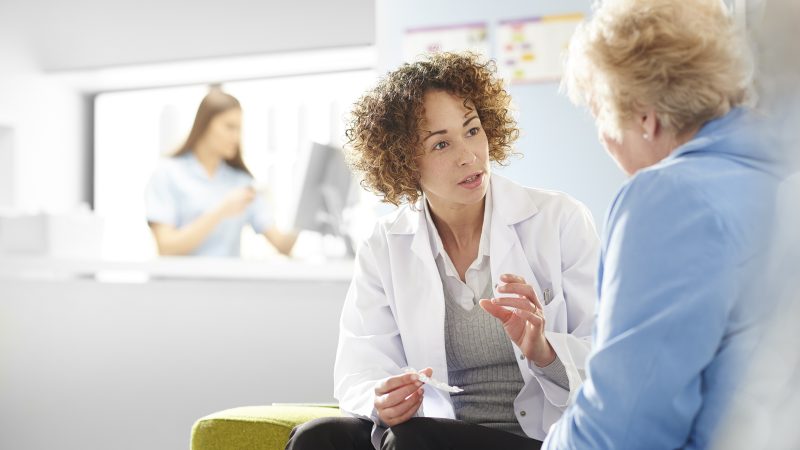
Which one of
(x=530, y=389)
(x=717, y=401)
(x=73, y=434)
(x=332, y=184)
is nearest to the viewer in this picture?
(x=717, y=401)

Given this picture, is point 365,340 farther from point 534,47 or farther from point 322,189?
point 322,189

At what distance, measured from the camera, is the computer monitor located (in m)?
3.30

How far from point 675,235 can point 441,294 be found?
96cm

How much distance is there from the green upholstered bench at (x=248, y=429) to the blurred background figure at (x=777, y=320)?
1356 mm

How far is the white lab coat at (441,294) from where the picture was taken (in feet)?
6.11

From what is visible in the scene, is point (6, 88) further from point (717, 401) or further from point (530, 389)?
point (717, 401)

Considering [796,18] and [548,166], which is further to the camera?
[548,166]

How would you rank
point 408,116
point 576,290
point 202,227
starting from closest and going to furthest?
point 576,290 → point 408,116 → point 202,227

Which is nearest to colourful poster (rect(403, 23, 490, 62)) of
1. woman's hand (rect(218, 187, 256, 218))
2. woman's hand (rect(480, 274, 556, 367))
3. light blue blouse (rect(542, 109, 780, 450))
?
woman's hand (rect(218, 187, 256, 218))

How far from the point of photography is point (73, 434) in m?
3.68

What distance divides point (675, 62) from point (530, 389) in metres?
0.89

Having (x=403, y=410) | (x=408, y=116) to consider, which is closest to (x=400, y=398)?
(x=403, y=410)

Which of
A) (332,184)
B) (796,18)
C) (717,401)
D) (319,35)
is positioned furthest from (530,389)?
(319,35)

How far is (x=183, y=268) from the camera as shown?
3611mm
